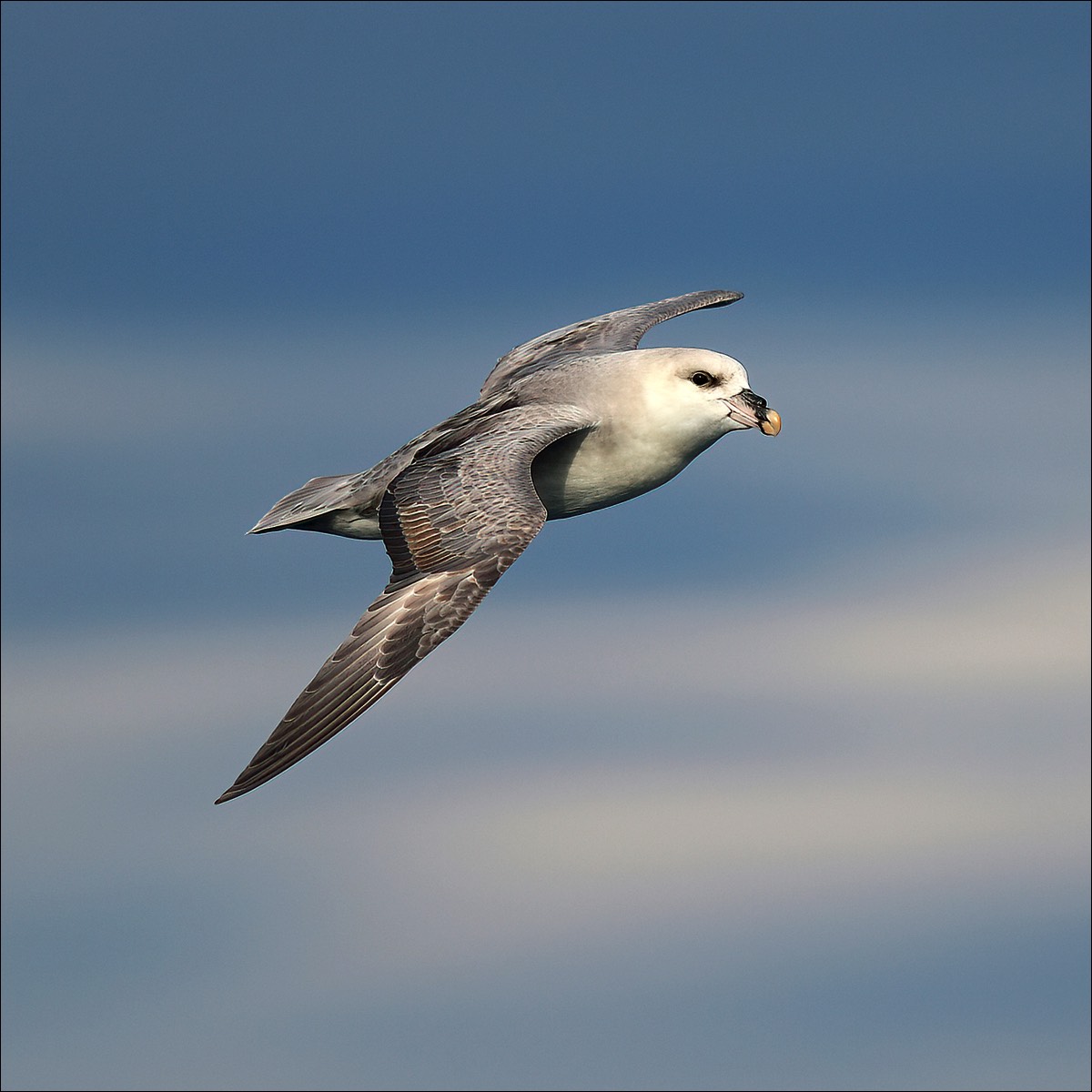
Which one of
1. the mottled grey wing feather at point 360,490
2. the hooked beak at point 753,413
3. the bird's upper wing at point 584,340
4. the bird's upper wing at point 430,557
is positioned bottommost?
the bird's upper wing at point 430,557

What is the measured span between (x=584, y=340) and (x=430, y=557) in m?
6.11

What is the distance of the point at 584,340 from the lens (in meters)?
19.6

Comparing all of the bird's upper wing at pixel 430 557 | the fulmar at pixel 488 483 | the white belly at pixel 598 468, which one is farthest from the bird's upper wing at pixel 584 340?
the bird's upper wing at pixel 430 557

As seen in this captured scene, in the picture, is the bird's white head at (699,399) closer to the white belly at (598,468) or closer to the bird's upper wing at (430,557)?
the white belly at (598,468)

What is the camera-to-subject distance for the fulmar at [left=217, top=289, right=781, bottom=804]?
1348 cm

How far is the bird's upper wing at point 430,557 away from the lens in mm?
13234

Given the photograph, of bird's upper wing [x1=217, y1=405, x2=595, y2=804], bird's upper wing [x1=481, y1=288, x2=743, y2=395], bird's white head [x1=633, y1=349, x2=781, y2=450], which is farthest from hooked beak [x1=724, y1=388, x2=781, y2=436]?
bird's upper wing [x1=481, y1=288, x2=743, y2=395]

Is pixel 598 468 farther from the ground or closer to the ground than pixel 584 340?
closer to the ground

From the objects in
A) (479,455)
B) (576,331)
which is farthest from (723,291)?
(479,455)

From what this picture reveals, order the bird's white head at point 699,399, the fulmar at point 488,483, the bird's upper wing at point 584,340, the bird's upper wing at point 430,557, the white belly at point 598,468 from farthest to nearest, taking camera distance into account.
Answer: the bird's upper wing at point 584,340 → the white belly at point 598,468 → the bird's white head at point 699,399 → the fulmar at point 488,483 → the bird's upper wing at point 430,557

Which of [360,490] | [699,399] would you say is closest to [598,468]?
[699,399]

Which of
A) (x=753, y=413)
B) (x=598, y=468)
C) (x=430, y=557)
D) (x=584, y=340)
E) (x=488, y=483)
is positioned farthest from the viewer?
(x=584, y=340)

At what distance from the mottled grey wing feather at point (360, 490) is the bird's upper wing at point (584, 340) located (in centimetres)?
180

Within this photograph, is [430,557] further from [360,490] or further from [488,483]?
[360,490]
